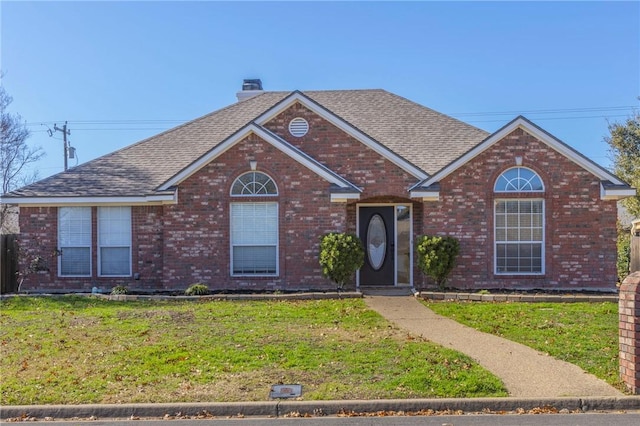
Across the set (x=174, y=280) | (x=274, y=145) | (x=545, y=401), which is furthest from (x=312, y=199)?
(x=545, y=401)

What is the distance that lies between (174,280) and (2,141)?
1397cm

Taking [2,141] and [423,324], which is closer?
[423,324]

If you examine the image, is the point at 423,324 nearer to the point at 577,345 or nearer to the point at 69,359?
the point at 577,345

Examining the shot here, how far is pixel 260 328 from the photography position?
10070 millimetres

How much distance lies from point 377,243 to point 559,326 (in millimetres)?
6510

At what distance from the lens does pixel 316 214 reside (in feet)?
49.8

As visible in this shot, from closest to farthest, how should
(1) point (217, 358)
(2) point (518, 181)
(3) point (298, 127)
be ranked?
(1) point (217, 358), (2) point (518, 181), (3) point (298, 127)

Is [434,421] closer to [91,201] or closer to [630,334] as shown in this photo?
[630,334]

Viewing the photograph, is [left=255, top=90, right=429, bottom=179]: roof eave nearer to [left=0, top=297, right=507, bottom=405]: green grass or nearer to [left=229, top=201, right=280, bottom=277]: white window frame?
[left=229, top=201, right=280, bottom=277]: white window frame

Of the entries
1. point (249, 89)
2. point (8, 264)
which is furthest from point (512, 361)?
point (249, 89)

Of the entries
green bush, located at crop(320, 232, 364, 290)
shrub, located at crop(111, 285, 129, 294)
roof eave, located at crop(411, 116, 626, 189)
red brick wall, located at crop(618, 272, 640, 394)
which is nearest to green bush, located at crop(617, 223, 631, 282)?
roof eave, located at crop(411, 116, 626, 189)

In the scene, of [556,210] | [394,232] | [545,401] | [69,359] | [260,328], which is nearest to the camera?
[545,401]

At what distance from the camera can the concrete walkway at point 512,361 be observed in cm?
696

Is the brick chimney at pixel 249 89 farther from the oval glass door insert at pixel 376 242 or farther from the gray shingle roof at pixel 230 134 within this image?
the oval glass door insert at pixel 376 242
